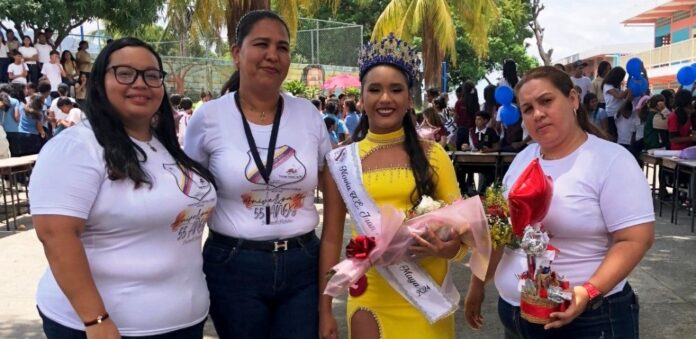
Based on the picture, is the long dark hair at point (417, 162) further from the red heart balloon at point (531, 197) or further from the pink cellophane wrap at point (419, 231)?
the red heart balloon at point (531, 197)

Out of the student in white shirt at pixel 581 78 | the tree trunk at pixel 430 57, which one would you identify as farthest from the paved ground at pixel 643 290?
the tree trunk at pixel 430 57

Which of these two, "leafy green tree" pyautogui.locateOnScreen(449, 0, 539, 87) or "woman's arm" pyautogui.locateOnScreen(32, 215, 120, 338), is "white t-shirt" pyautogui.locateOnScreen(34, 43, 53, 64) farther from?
"leafy green tree" pyautogui.locateOnScreen(449, 0, 539, 87)

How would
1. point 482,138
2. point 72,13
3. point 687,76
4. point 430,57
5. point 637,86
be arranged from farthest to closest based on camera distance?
point 430,57 < point 72,13 < point 687,76 < point 637,86 < point 482,138

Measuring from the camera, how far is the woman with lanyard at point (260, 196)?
2.17m

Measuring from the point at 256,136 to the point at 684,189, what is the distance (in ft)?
25.5

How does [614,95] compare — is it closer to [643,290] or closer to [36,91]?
[643,290]

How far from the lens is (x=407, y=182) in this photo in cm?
229

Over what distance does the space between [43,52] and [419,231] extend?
14908mm

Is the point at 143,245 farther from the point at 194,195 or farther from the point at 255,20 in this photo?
Answer: the point at 255,20

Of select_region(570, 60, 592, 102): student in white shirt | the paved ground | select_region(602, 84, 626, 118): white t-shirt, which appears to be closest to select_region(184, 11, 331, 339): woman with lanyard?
the paved ground

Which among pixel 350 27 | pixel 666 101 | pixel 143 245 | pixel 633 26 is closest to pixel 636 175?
pixel 143 245

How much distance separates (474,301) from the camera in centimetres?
248

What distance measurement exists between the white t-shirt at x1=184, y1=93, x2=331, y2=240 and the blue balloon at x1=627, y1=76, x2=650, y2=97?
8786mm

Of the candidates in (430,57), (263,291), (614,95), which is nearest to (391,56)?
(263,291)
